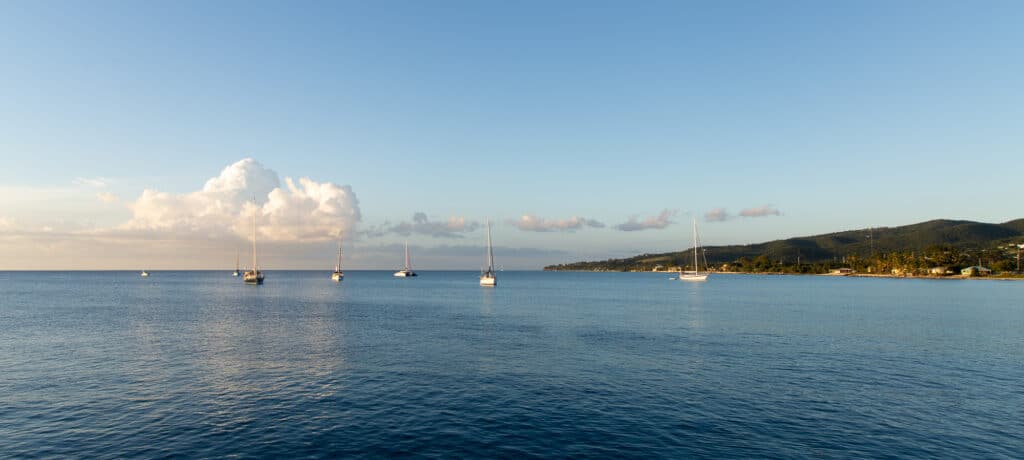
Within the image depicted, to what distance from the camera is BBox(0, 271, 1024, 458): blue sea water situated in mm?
29375

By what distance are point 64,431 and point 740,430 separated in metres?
41.9

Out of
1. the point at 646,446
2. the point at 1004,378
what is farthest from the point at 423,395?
the point at 1004,378

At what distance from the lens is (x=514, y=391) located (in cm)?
4103

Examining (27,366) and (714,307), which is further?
(714,307)

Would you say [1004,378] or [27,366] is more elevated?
[27,366]

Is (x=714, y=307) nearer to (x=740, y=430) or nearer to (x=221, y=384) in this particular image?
(x=740, y=430)

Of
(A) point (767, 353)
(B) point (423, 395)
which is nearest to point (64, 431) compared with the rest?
(B) point (423, 395)

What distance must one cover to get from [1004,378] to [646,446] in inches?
1550

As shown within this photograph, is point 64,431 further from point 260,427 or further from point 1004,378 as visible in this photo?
point 1004,378

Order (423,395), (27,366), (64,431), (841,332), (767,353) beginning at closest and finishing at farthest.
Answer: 1. (64,431)
2. (423,395)
3. (27,366)
4. (767,353)
5. (841,332)

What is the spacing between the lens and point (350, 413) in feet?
115

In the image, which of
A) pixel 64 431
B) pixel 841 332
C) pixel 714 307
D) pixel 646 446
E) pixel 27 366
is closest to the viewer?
pixel 646 446

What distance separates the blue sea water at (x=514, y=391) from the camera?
29375 mm

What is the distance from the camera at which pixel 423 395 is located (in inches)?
1560
